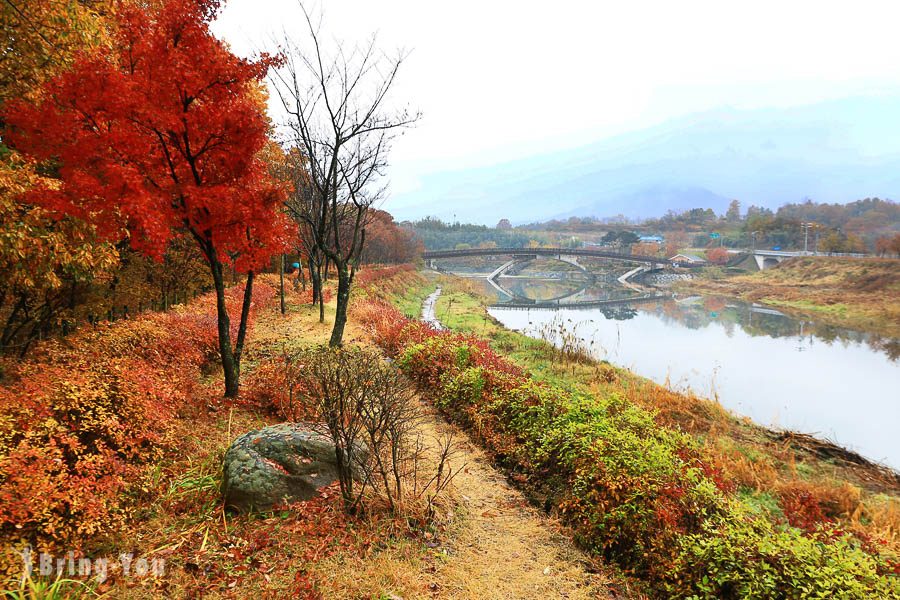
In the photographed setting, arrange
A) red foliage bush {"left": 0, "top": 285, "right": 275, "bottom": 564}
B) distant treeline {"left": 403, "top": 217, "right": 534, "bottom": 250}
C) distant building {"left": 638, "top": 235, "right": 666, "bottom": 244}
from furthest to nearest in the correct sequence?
1. distant treeline {"left": 403, "top": 217, "right": 534, "bottom": 250}
2. distant building {"left": 638, "top": 235, "right": 666, "bottom": 244}
3. red foliage bush {"left": 0, "top": 285, "right": 275, "bottom": 564}

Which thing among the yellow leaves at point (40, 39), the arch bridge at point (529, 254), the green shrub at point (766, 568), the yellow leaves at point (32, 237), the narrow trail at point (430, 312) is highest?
the yellow leaves at point (40, 39)

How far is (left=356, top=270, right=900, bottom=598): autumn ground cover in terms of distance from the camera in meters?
4.01

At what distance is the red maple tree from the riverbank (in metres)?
38.7

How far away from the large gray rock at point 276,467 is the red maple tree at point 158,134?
3.89 meters

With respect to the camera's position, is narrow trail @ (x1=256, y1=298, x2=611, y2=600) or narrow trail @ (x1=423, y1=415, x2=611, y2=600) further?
narrow trail @ (x1=423, y1=415, x2=611, y2=600)

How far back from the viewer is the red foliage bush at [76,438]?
359 cm

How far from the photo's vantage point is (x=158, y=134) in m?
7.13

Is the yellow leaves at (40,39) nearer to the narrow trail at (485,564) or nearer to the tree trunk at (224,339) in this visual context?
the tree trunk at (224,339)

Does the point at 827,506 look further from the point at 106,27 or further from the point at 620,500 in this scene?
the point at 106,27

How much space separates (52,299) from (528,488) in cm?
1255

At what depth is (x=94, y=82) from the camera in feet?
22.6

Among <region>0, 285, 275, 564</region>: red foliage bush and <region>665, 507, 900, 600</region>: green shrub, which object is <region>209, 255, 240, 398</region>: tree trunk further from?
<region>665, 507, 900, 600</region>: green shrub

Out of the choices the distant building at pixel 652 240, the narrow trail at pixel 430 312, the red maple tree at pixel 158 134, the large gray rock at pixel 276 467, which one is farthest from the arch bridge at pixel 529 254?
the large gray rock at pixel 276 467

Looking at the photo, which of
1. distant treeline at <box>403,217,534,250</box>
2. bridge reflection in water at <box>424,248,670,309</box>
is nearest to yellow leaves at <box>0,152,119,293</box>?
bridge reflection in water at <box>424,248,670,309</box>
